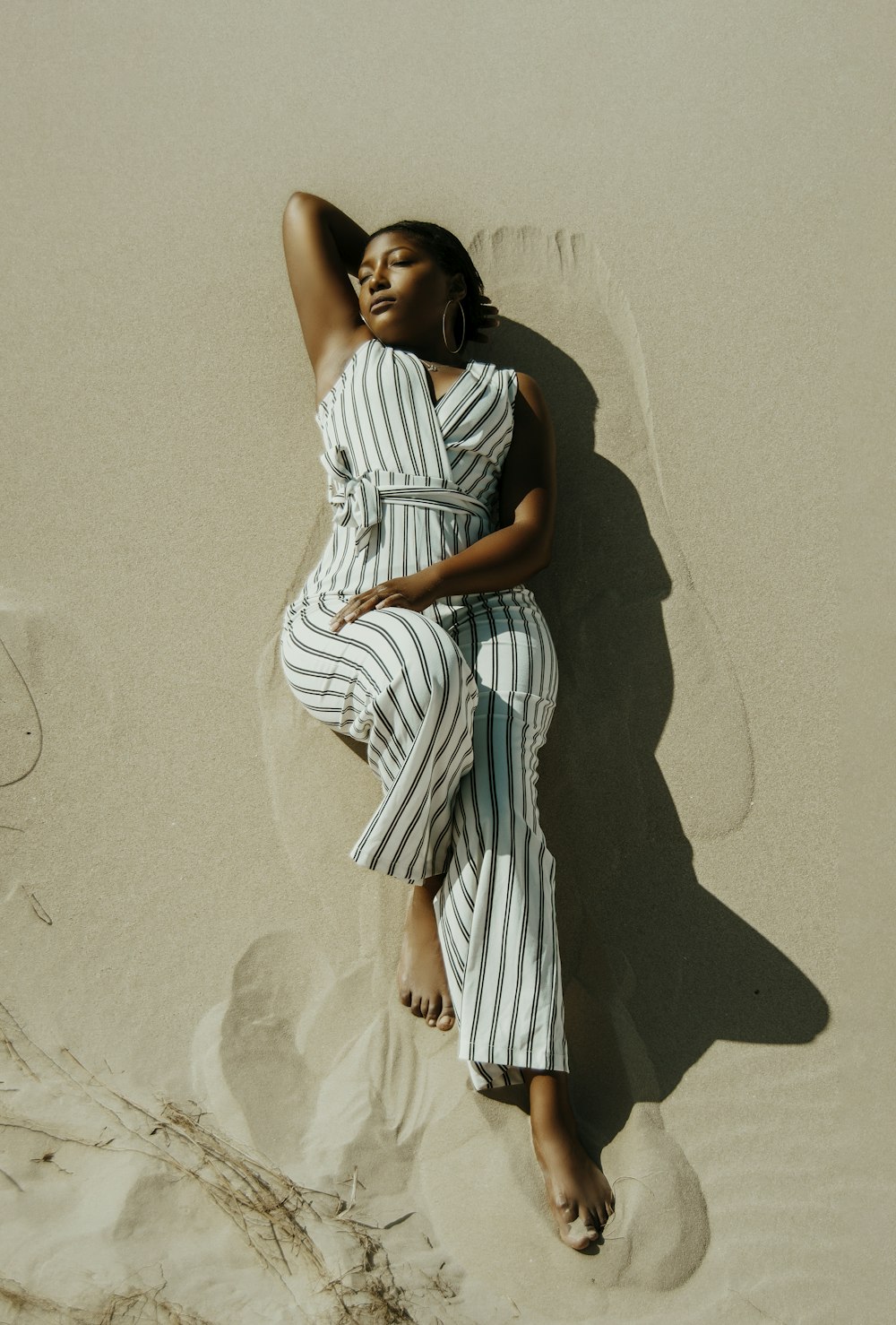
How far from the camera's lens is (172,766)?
8.20 feet

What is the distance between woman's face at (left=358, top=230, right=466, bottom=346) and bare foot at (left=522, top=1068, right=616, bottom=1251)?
1.85 m

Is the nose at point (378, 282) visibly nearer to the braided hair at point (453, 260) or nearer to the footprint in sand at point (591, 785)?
the braided hair at point (453, 260)

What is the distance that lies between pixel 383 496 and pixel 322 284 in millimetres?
698

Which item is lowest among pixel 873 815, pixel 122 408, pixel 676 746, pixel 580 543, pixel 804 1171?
pixel 804 1171

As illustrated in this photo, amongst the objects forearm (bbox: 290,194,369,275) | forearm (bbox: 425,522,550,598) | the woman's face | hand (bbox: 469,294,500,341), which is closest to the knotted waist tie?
forearm (bbox: 425,522,550,598)

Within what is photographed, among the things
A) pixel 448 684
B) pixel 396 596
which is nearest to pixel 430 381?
pixel 396 596

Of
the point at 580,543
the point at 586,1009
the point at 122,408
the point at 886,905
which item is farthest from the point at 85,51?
the point at 886,905

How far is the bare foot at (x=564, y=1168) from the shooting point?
195cm

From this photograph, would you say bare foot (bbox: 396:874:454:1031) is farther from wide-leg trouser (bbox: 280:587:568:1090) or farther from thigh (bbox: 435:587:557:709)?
thigh (bbox: 435:587:557:709)

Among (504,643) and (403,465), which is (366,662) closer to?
(504,643)

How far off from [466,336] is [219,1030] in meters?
1.90

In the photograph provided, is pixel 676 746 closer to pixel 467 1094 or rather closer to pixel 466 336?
pixel 467 1094

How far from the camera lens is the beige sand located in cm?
196

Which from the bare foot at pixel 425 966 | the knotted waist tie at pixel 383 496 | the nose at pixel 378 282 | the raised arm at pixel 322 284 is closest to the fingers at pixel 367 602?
the knotted waist tie at pixel 383 496
